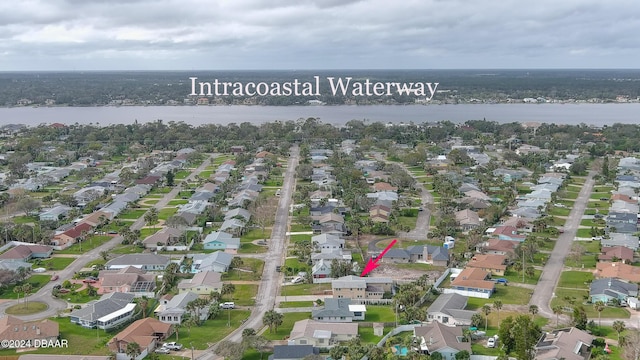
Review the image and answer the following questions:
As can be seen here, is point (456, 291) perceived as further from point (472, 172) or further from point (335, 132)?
point (335, 132)

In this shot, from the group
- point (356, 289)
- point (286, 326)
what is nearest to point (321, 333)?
point (286, 326)

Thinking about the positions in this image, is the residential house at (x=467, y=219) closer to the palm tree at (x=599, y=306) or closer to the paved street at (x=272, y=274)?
the paved street at (x=272, y=274)

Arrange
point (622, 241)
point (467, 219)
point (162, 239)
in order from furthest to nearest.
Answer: point (467, 219), point (162, 239), point (622, 241)

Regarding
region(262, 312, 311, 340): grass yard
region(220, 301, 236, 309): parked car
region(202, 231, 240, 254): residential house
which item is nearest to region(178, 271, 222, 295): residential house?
region(220, 301, 236, 309): parked car

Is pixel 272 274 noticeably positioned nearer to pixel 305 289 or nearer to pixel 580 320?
pixel 305 289

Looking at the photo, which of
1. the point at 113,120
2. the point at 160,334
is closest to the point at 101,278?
the point at 160,334
